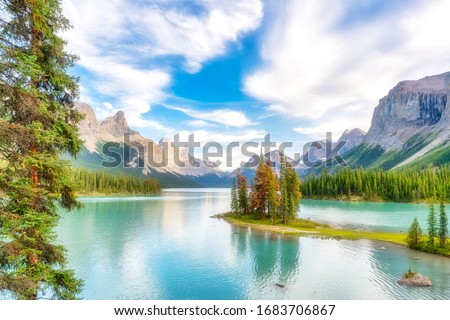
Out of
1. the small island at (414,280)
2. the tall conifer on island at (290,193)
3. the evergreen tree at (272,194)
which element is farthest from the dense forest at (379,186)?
the small island at (414,280)

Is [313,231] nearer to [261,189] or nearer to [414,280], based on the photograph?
[261,189]

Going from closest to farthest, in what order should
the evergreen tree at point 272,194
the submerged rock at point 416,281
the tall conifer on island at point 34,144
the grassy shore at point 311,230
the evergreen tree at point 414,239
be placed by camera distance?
the tall conifer on island at point 34,144, the submerged rock at point 416,281, the evergreen tree at point 414,239, the grassy shore at point 311,230, the evergreen tree at point 272,194

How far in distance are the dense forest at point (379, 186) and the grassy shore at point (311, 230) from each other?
10556 cm

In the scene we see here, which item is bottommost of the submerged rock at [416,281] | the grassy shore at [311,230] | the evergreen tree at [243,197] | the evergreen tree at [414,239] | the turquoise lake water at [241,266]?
the turquoise lake water at [241,266]

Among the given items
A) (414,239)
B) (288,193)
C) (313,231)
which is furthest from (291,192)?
(414,239)

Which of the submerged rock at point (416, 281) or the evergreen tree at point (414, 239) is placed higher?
the evergreen tree at point (414, 239)

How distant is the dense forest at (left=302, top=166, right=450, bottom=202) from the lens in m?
147

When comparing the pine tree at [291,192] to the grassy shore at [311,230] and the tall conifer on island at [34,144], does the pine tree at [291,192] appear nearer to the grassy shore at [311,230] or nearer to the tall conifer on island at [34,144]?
the grassy shore at [311,230]

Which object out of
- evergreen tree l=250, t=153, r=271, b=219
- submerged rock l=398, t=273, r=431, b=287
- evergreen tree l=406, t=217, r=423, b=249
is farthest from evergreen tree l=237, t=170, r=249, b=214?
submerged rock l=398, t=273, r=431, b=287

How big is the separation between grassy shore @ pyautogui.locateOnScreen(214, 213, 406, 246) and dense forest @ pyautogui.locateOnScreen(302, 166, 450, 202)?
4156 inches

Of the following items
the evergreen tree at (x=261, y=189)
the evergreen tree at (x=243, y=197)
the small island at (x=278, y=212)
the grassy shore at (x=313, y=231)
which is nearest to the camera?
the grassy shore at (x=313, y=231)

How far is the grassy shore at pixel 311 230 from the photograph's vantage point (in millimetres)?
54469

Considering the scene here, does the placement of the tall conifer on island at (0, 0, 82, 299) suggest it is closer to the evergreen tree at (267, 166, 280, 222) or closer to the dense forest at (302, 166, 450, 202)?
the evergreen tree at (267, 166, 280, 222)
